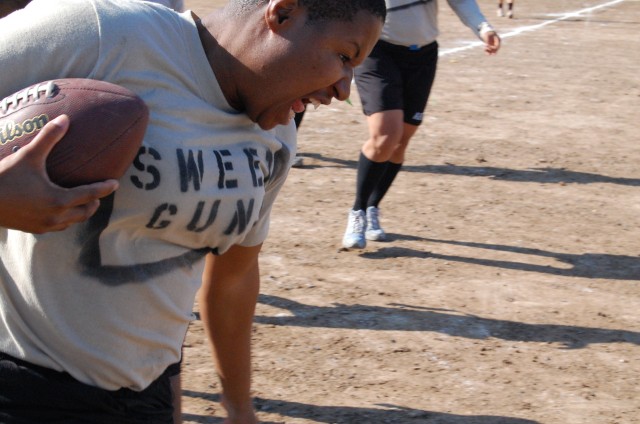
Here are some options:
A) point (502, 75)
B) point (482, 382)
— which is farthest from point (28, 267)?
point (502, 75)

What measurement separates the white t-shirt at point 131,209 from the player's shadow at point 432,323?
3046 mm

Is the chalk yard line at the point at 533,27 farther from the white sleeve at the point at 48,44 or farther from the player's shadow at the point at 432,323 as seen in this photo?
the white sleeve at the point at 48,44

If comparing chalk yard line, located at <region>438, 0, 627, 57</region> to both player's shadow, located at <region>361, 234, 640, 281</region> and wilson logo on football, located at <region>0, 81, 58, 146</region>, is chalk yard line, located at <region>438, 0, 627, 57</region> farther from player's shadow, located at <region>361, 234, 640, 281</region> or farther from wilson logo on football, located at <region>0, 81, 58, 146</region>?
wilson logo on football, located at <region>0, 81, 58, 146</region>

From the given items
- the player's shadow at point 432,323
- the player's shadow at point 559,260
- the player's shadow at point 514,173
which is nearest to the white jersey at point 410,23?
the player's shadow at point 559,260

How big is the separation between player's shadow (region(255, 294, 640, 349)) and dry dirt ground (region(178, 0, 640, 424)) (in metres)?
0.01

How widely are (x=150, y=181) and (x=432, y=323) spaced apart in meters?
3.49

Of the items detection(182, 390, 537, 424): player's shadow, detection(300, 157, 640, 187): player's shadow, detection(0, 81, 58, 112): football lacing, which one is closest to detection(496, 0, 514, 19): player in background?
detection(300, 157, 640, 187): player's shadow

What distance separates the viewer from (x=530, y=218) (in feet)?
24.4

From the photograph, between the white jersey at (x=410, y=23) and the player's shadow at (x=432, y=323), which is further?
the white jersey at (x=410, y=23)

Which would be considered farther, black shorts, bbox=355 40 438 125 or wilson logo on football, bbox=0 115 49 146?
black shorts, bbox=355 40 438 125

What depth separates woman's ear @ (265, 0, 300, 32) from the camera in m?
2.29

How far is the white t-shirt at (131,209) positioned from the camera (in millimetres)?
2143

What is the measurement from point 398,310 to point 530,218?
217 centimetres

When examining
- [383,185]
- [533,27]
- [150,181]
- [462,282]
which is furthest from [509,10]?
[150,181]
